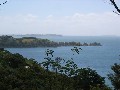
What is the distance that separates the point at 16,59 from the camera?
49.2m

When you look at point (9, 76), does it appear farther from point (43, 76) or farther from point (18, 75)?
point (43, 76)

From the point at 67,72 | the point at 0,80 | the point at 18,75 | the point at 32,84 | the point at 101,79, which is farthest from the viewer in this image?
the point at 101,79

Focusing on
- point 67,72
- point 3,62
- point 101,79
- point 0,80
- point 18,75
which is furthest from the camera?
point 3,62

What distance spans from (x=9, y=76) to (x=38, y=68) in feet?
33.1

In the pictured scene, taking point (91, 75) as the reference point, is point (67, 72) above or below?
above

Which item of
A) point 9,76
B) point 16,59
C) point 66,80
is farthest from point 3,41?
point 66,80

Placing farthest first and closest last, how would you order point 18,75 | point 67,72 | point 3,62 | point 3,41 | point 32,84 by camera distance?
point 3,41 → point 3,62 → point 18,75 → point 32,84 → point 67,72

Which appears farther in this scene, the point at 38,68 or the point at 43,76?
the point at 38,68

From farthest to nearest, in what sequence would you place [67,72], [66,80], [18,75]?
[18,75] → [66,80] → [67,72]

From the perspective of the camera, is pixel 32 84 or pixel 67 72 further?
pixel 32 84

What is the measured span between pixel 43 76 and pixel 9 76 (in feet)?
15.4

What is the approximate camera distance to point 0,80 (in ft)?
117

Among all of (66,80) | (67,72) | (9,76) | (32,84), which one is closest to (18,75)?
(9,76)

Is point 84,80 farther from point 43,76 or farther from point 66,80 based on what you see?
point 66,80
